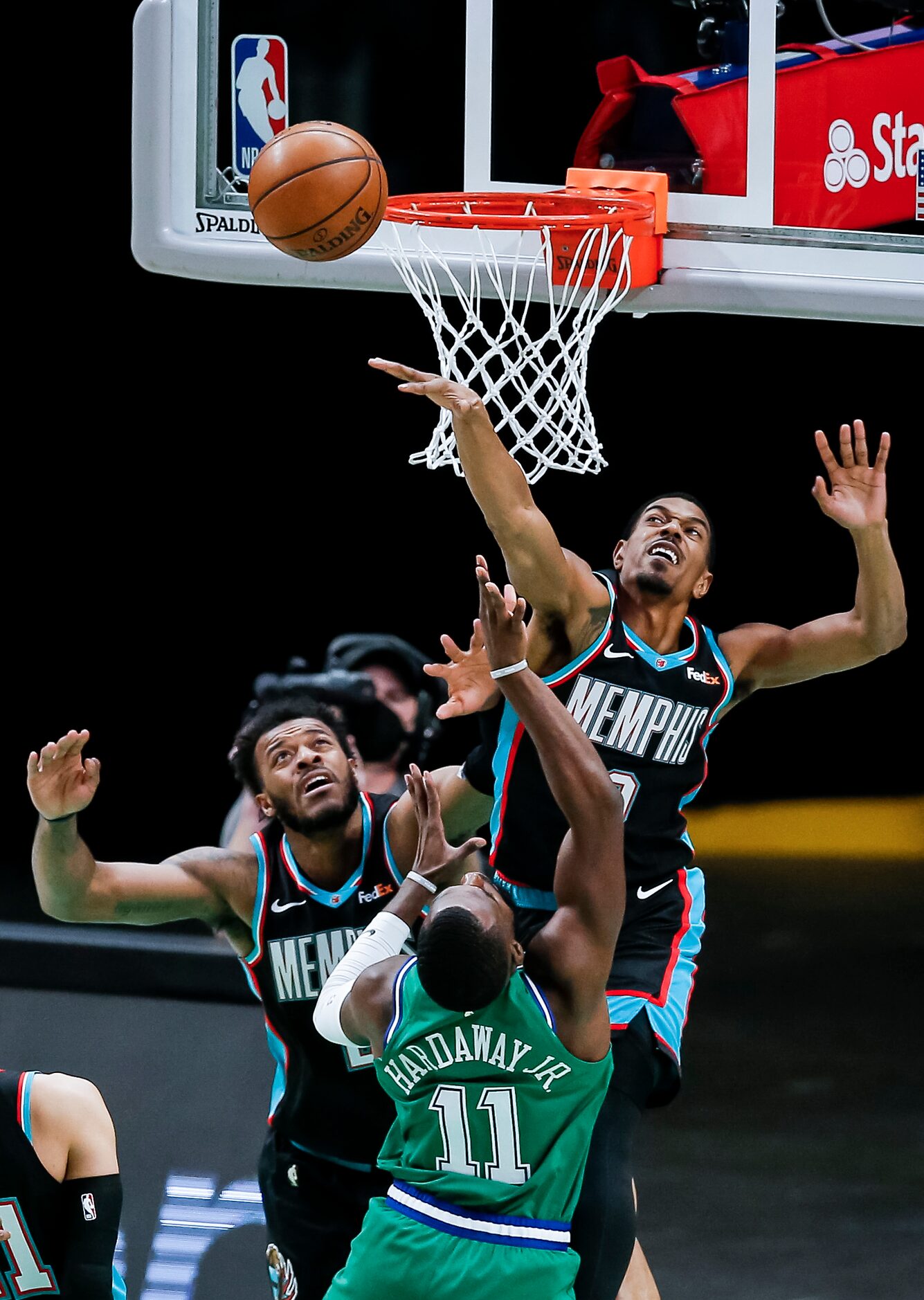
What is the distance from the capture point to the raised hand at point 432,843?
11.0 feet

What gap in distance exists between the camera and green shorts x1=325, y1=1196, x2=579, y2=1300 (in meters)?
2.93

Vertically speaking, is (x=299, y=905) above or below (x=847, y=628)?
below

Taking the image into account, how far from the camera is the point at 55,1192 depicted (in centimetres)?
332

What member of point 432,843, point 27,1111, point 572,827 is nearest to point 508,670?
point 572,827

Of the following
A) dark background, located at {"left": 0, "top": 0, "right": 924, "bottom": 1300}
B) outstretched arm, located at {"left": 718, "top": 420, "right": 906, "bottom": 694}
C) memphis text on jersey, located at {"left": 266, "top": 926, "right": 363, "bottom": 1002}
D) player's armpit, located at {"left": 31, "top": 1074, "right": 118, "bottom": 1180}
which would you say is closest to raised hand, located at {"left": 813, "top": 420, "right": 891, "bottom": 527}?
outstretched arm, located at {"left": 718, "top": 420, "right": 906, "bottom": 694}

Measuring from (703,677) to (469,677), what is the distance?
66cm

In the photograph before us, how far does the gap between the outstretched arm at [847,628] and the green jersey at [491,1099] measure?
1.43 m

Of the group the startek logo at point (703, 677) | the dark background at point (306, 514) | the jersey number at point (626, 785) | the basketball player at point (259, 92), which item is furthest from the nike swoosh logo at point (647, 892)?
the dark background at point (306, 514)

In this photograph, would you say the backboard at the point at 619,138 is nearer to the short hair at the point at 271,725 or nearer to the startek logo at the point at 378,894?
the short hair at the point at 271,725

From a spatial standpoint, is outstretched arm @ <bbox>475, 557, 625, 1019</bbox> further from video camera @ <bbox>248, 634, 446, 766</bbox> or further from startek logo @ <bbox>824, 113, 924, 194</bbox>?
video camera @ <bbox>248, 634, 446, 766</bbox>

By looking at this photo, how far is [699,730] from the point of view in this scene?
13.1ft

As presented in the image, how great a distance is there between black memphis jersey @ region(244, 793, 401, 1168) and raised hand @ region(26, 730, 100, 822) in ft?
1.62

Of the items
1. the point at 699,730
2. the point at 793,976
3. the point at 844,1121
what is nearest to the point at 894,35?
the point at 699,730

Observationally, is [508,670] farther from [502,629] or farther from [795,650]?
[795,650]
